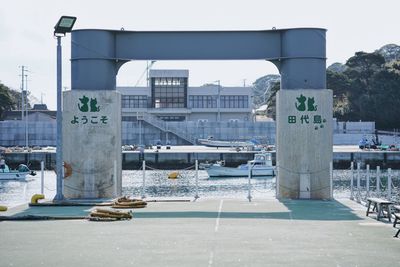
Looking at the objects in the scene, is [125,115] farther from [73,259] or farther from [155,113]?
[73,259]

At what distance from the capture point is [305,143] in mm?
27078

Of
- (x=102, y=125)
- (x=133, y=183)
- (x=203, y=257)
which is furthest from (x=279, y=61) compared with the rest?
(x=133, y=183)

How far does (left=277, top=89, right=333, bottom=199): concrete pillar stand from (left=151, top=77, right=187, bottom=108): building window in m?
100

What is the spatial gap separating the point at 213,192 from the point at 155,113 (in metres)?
72.8

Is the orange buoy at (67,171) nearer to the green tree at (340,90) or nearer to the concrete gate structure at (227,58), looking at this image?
the concrete gate structure at (227,58)

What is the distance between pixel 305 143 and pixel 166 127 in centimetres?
8423

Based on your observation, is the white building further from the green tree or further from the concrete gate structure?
the concrete gate structure

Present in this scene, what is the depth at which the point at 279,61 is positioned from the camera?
2812 cm

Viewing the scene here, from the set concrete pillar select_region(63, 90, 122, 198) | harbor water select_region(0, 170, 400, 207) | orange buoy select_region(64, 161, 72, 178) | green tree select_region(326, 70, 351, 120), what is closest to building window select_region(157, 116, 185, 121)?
green tree select_region(326, 70, 351, 120)

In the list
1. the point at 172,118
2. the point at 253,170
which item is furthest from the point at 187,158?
the point at 172,118

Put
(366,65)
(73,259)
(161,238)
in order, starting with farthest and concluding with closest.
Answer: (366,65) → (161,238) → (73,259)

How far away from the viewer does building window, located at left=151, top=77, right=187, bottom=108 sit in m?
127

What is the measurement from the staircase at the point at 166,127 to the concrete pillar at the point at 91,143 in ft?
265

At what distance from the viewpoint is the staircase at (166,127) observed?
11038cm
